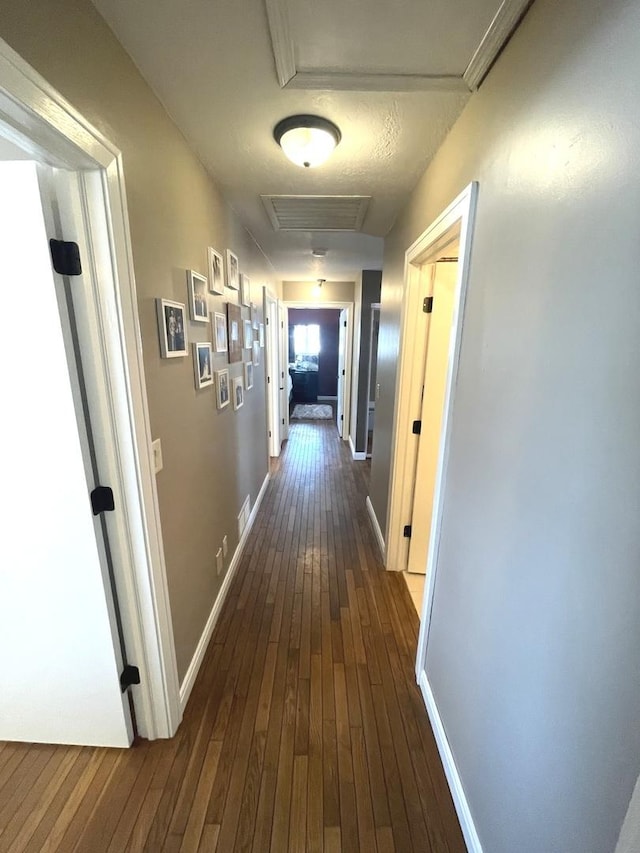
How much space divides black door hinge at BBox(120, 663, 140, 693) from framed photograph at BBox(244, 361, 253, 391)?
6.01 ft

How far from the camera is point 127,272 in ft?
3.31

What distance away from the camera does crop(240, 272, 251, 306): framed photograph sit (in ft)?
8.04

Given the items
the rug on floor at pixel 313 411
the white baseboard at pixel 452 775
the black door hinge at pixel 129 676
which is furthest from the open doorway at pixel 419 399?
the rug on floor at pixel 313 411

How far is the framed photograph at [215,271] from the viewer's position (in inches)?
69.4

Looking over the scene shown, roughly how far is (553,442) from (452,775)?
128 centimetres

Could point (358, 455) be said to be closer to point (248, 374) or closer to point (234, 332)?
point (248, 374)

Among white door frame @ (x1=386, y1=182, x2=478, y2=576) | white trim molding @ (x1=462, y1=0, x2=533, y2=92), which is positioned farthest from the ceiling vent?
white trim molding @ (x1=462, y1=0, x2=533, y2=92)

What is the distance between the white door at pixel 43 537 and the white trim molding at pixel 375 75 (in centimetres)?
76

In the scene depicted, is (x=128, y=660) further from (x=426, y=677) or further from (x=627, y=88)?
(x=627, y=88)

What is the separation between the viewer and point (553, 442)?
2.42 ft

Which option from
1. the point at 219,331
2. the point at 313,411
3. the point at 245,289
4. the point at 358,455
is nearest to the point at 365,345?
the point at 358,455

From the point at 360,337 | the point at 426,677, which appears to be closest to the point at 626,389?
the point at 426,677

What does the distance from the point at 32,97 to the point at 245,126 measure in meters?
0.88

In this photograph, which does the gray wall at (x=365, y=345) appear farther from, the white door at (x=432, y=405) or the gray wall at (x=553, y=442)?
the gray wall at (x=553, y=442)
